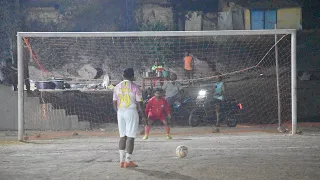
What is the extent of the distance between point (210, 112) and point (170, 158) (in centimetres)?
798

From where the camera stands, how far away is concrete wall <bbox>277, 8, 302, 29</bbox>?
32.8 metres

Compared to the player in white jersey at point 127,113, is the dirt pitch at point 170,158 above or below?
below

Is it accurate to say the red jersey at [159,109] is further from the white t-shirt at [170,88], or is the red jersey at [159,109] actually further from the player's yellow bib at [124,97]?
the player's yellow bib at [124,97]

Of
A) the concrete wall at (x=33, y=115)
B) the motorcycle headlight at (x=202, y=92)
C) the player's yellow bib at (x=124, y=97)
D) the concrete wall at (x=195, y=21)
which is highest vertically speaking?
the concrete wall at (x=195, y=21)

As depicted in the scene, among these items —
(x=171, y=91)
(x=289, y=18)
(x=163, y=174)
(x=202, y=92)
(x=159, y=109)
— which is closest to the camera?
(x=163, y=174)

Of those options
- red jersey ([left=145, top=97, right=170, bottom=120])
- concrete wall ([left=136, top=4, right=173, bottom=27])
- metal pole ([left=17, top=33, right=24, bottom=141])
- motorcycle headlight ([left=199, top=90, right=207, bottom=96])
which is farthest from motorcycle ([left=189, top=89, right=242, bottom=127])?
concrete wall ([left=136, top=4, right=173, bottom=27])

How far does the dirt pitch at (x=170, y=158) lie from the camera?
27.0ft

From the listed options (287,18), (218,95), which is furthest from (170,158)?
(287,18)

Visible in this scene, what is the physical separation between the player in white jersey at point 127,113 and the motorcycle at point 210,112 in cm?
876

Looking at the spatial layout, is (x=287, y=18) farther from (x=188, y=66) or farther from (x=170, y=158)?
(x=170, y=158)

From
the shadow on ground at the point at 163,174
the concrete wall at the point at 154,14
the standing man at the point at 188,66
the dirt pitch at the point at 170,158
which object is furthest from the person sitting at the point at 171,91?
the concrete wall at the point at 154,14

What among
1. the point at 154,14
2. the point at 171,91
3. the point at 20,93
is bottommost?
the point at 171,91

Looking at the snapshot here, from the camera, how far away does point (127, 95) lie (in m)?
8.98

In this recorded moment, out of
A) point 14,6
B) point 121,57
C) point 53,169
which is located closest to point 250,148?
point 53,169
